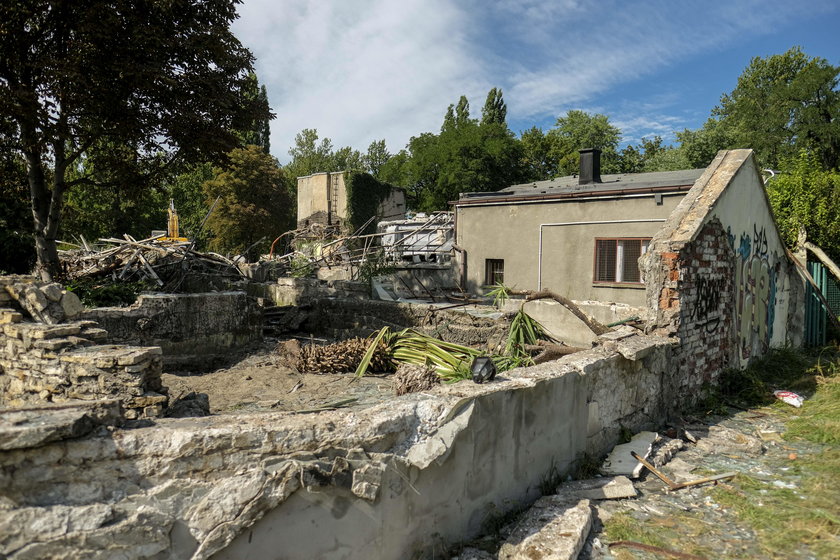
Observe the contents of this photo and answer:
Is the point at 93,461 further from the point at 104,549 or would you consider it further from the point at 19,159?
the point at 19,159

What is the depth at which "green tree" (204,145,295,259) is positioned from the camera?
1238 inches

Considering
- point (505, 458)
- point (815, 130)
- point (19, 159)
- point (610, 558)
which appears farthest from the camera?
point (815, 130)

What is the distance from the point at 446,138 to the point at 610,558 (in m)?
37.8

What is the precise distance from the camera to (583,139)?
148 ft

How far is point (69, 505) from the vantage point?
8.47 ft

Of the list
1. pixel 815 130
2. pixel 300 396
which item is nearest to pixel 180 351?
pixel 300 396

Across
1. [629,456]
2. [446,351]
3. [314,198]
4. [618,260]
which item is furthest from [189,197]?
[629,456]

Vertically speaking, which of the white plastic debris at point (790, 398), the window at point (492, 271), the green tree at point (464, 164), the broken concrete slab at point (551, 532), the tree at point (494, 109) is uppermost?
the tree at point (494, 109)

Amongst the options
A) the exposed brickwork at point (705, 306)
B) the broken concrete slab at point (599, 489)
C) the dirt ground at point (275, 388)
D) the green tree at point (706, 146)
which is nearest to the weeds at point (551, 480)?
the broken concrete slab at point (599, 489)

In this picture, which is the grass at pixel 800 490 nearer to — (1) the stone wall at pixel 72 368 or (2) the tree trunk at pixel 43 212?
(1) the stone wall at pixel 72 368

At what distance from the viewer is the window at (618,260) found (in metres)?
14.5

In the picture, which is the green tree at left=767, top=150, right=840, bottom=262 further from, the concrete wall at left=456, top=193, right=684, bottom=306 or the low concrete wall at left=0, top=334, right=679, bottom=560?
the low concrete wall at left=0, top=334, right=679, bottom=560

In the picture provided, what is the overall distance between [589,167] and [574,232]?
3.12 m

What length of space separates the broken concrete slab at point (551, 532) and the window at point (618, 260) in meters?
11.5
